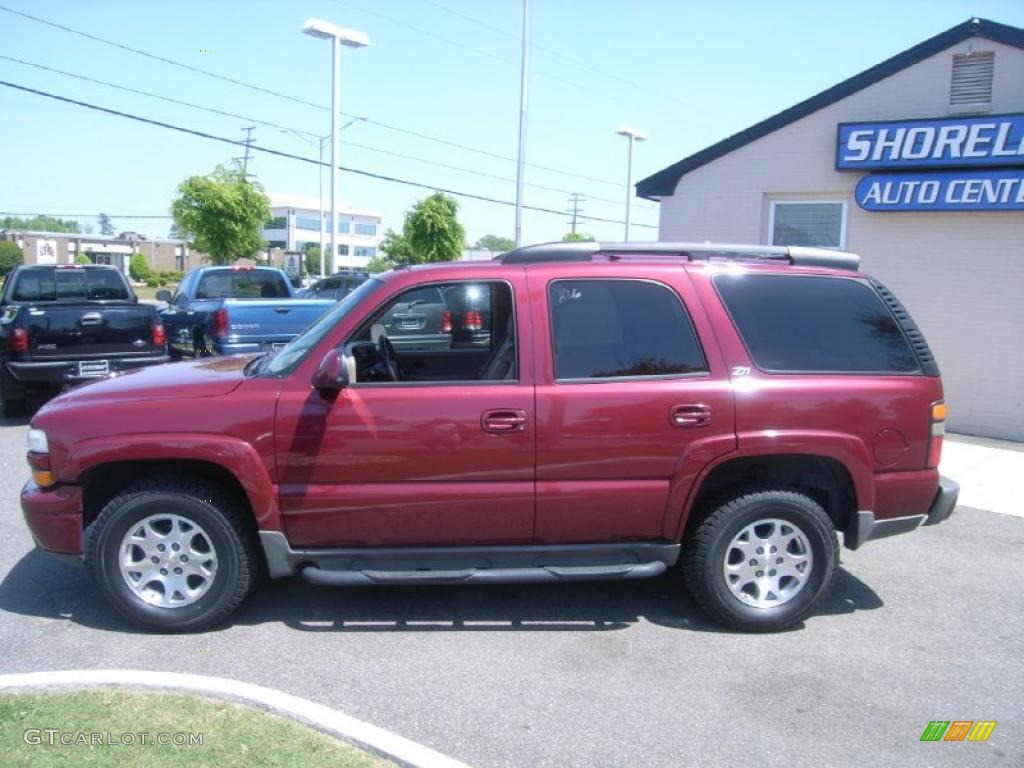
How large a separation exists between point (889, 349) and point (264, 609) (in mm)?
3698

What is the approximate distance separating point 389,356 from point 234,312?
21.9 feet

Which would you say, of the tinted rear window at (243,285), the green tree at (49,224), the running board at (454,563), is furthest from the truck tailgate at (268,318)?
the green tree at (49,224)

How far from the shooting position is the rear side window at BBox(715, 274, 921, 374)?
14.7 feet

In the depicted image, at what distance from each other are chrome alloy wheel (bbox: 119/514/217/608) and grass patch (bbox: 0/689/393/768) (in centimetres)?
70

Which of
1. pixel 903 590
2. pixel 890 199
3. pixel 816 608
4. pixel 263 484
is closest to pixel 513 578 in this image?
pixel 263 484


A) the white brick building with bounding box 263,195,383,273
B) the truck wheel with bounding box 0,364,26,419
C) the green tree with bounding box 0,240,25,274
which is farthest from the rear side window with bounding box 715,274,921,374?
the white brick building with bounding box 263,195,383,273

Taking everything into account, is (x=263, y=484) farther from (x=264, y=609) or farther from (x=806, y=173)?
(x=806, y=173)

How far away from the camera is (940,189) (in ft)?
31.8

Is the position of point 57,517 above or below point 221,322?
below

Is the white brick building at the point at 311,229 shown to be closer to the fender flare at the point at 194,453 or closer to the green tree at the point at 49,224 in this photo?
the green tree at the point at 49,224

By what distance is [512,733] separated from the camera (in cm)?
343

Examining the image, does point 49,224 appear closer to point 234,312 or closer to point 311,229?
point 311,229

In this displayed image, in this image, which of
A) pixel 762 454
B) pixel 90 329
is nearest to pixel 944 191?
pixel 762 454

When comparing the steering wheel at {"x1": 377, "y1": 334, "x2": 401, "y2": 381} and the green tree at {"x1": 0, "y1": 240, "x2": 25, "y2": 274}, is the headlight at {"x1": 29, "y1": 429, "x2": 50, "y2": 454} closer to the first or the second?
the steering wheel at {"x1": 377, "y1": 334, "x2": 401, "y2": 381}
